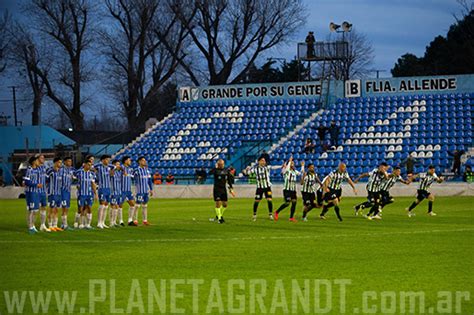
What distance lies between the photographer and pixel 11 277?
56.8 ft

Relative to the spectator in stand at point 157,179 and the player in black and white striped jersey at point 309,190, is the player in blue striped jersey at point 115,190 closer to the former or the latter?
the player in black and white striped jersey at point 309,190

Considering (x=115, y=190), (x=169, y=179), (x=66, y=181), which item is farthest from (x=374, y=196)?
(x=169, y=179)

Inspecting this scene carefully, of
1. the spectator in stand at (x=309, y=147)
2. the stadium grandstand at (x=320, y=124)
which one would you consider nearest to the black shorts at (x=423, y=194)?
the stadium grandstand at (x=320, y=124)

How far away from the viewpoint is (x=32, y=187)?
28125 millimetres

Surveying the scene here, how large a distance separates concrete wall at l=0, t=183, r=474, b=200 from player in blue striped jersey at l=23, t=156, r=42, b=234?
25.9 m

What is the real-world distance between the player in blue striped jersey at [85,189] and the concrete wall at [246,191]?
2383cm

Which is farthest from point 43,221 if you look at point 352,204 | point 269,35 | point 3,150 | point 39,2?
point 269,35

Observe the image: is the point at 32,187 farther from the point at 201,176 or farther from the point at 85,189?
the point at 201,176

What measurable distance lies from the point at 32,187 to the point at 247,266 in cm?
1143

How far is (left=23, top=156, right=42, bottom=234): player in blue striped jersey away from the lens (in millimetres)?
27984

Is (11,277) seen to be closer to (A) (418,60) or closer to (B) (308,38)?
(B) (308,38)

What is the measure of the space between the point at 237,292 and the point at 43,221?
15.4 meters

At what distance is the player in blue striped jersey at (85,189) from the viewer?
29.7 meters

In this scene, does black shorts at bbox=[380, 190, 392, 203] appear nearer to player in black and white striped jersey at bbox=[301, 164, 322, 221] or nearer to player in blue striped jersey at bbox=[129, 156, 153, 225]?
player in black and white striped jersey at bbox=[301, 164, 322, 221]
